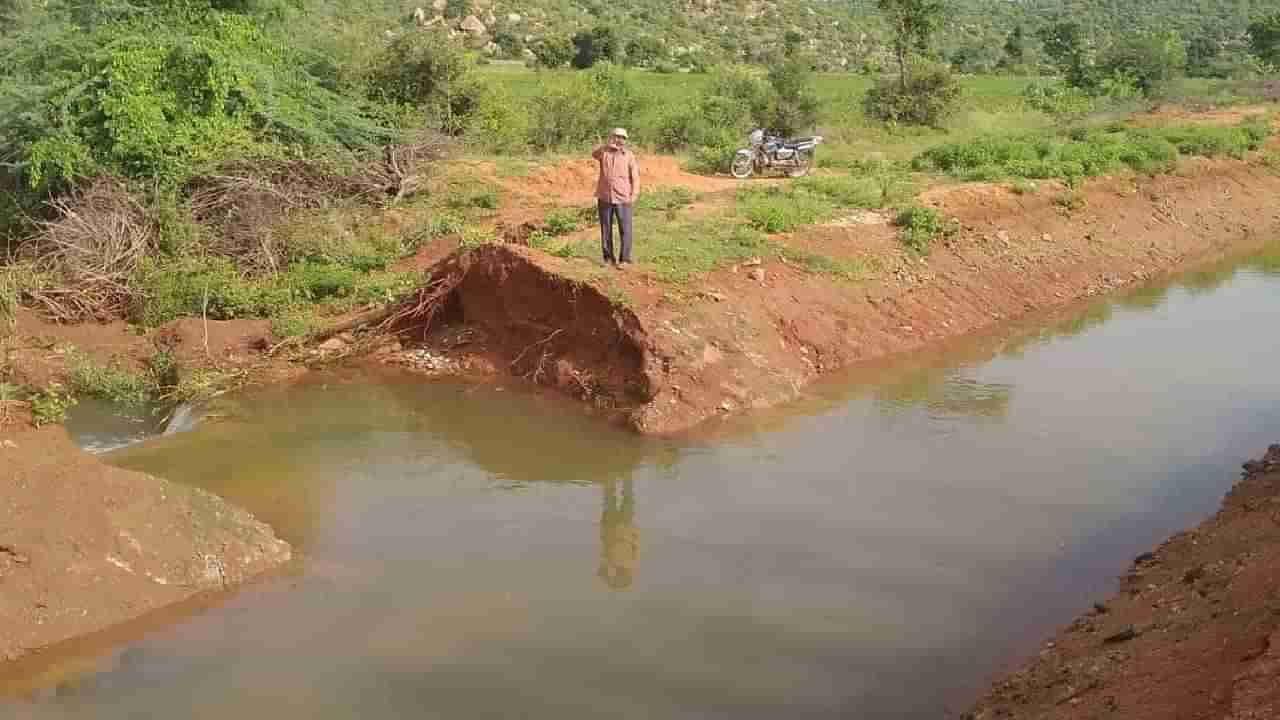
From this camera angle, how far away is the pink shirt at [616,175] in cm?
1124

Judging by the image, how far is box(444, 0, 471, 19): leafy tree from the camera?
45.5 m

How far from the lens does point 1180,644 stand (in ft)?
17.6

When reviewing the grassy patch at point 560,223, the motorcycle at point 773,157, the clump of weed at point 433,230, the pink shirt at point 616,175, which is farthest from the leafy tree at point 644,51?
the pink shirt at point 616,175

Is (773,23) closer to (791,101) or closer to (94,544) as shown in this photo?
(791,101)

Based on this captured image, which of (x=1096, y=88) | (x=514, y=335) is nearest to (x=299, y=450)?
(x=514, y=335)

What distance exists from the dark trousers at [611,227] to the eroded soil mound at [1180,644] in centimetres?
590

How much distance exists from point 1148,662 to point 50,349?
36.4ft

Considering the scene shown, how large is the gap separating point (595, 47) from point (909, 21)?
16.0 metres

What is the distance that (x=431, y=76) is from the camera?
18250 mm

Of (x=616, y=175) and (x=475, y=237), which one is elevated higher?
(x=616, y=175)

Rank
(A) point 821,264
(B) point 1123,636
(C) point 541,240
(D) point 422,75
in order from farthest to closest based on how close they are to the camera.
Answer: (D) point 422,75, (A) point 821,264, (C) point 541,240, (B) point 1123,636

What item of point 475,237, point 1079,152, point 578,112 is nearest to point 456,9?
point 578,112

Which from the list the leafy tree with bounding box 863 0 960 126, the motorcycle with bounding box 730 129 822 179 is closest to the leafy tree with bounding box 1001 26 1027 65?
the leafy tree with bounding box 863 0 960 126

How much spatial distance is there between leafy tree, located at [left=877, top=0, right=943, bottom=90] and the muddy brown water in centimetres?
1516
